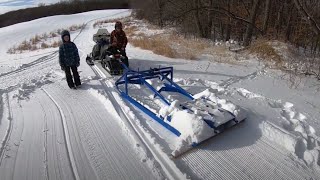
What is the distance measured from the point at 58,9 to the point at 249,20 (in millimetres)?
54891

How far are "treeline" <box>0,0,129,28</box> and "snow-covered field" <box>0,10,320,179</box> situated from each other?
160ft

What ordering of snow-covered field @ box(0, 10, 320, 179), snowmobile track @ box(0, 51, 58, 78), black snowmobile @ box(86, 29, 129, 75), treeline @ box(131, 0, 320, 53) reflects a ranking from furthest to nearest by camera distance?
treeline @ box(131, 0, 320, 53) → snowmobile track @ box(0, 51, 58, 78) → black snowmobile @ box(86, 29, 129, 75) → snow-covered field @ box(0, 10, 320, 179)

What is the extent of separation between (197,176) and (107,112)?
9.30ft

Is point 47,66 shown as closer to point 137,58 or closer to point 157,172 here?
point 137,58

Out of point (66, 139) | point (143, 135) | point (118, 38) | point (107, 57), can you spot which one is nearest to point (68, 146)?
point (66, 139)

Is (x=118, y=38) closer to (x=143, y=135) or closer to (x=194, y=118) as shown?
(x=143, y=135)

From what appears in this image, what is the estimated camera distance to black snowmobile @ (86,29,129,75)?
30.1 feet

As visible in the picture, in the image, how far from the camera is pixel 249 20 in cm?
1460

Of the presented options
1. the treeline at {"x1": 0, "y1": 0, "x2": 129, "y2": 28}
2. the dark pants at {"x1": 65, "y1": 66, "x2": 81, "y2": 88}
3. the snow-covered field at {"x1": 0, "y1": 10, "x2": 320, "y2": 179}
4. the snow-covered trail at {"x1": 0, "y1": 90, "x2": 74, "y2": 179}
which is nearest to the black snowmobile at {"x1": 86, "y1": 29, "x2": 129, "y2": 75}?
the snow-covered field at {"x1": 0, "y1": 10, "x2": 320, "y2": 179}

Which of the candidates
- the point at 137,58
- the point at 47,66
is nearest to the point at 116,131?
the point at 137,58

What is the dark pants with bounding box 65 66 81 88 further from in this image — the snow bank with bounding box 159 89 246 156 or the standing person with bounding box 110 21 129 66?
the snow bank with bounding box 159 89 246 156

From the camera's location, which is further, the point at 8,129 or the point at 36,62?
the point at 36,62

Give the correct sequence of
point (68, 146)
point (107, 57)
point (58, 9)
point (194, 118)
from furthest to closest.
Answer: point (58, 9) < point (107, 57) < point (68, 146) < point (194, 118)

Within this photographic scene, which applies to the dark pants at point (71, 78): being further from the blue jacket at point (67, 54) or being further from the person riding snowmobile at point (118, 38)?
the person riding snowmobile at point (118, 38)
